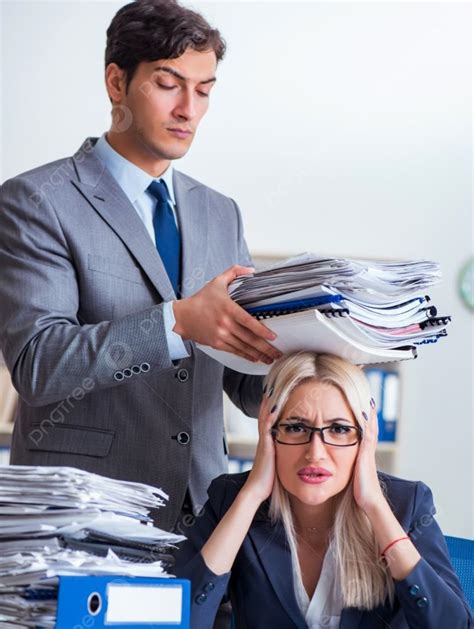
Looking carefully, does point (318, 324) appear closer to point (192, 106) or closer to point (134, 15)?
point (192, 106)

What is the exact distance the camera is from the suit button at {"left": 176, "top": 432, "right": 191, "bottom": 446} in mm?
2023

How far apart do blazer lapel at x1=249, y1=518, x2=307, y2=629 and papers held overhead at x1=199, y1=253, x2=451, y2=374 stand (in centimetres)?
40

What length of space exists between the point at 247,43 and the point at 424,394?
1827mm

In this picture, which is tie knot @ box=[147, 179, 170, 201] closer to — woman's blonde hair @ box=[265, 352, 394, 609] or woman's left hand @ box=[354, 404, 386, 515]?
woman's blonde hair @ box=[265, 352, 394, 609]

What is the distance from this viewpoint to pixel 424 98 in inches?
180

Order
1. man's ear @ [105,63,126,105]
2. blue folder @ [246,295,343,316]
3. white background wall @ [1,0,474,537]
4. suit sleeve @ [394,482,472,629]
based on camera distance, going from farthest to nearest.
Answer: white background wall @ [1,0,474,537] → man's ear @ [105,63,126,105] → suit sleeve @ [394,482,472,629] → blue folder @ [246,295,343,316]

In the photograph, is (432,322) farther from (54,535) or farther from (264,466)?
(54,535)

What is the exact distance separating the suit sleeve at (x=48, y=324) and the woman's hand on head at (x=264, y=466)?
216mm

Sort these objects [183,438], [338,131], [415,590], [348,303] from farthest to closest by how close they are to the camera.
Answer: [338,131] → [183,438] → [415,590] → [348,303]

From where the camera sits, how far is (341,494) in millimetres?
1855

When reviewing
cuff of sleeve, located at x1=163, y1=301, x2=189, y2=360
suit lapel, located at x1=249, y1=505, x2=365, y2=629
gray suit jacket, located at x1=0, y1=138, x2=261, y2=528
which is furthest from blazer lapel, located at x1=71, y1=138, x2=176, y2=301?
suit lapel, located at x1=249, y1=505, x2=365, y2=629

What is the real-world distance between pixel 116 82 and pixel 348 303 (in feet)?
3.01

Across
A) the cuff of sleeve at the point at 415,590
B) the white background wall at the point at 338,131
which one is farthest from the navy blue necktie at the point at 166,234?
the white background wall at the point at 338,131

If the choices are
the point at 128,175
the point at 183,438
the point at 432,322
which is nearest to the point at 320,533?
the point at 183,438
